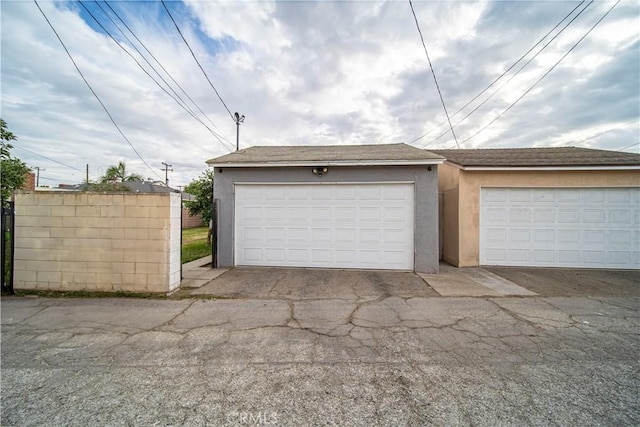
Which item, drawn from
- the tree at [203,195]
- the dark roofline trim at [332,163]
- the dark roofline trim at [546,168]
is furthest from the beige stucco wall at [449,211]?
the tree at [203,195]

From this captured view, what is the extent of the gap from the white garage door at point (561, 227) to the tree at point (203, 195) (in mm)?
9774

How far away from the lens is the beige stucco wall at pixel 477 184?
690cm

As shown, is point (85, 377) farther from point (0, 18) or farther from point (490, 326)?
point (0, 18)

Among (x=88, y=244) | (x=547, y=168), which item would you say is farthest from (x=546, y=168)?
(x=88, y=244)

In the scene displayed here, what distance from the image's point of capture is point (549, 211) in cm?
707

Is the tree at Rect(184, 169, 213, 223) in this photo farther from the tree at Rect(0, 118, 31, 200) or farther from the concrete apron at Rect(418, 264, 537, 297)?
the concrete apron at Rect(418, 264, 537, 297)

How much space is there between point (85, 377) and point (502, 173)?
9.52 metres

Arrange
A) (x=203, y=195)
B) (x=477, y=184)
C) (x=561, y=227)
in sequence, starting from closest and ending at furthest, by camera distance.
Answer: (x=561, y=227)
(x=477, y=184)
(x=203, y=195)

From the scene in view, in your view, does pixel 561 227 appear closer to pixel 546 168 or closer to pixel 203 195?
pixel 546 168

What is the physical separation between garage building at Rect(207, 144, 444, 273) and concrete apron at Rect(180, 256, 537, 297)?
0.56m

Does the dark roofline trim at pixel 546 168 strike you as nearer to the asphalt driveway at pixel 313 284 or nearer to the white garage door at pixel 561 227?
the white garage door at pixel 561 227

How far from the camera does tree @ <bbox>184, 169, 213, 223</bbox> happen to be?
32.3ft

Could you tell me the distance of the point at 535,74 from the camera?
896cm

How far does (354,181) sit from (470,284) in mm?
3699
